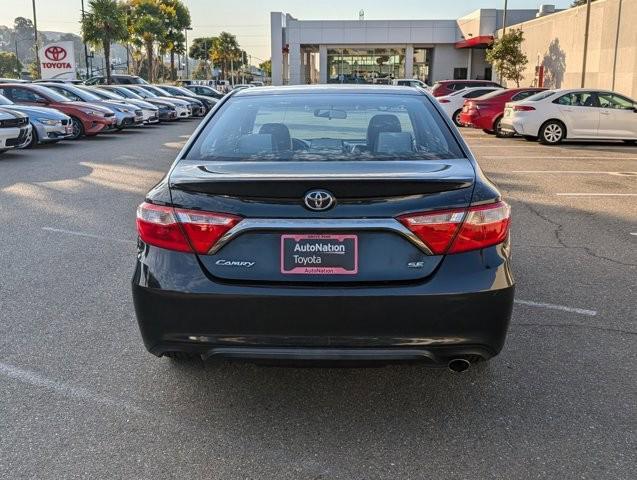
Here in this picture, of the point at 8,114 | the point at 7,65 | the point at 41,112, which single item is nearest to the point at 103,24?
the point at 41,112

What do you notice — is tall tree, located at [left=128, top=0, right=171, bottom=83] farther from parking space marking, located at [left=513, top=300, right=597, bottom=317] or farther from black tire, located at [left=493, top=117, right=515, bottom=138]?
parking space marking, located at [left=513, top=300, right=597, bottom=317]

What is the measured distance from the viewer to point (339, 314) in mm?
2918

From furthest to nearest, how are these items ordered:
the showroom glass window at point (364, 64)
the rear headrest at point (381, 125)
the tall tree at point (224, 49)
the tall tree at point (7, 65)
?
the tall tree at point (7, 65)
the tall tree at point (224, 49)
the showroom glass window at point (364, 64)
the rear headrest at point (381, 125)

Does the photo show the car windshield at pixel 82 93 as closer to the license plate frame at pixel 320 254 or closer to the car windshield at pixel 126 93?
the car windshield at pixel 126 93

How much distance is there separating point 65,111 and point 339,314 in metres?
17.8

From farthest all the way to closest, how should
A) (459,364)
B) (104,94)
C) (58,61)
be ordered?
(58,61) < (104,94) < (459,364)

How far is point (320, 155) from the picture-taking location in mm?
3596

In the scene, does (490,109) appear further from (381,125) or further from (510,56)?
(510,56)

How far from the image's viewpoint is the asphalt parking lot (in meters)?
2.96

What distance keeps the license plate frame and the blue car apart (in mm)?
14458

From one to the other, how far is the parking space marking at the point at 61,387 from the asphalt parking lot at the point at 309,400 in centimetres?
1

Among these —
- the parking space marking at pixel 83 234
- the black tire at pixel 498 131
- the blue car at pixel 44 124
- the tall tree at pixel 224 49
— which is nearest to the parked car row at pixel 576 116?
the black tire at pixel 498 131

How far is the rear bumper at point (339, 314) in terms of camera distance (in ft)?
9.55

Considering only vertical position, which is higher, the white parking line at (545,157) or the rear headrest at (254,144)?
the rear headrest at (254,144)
